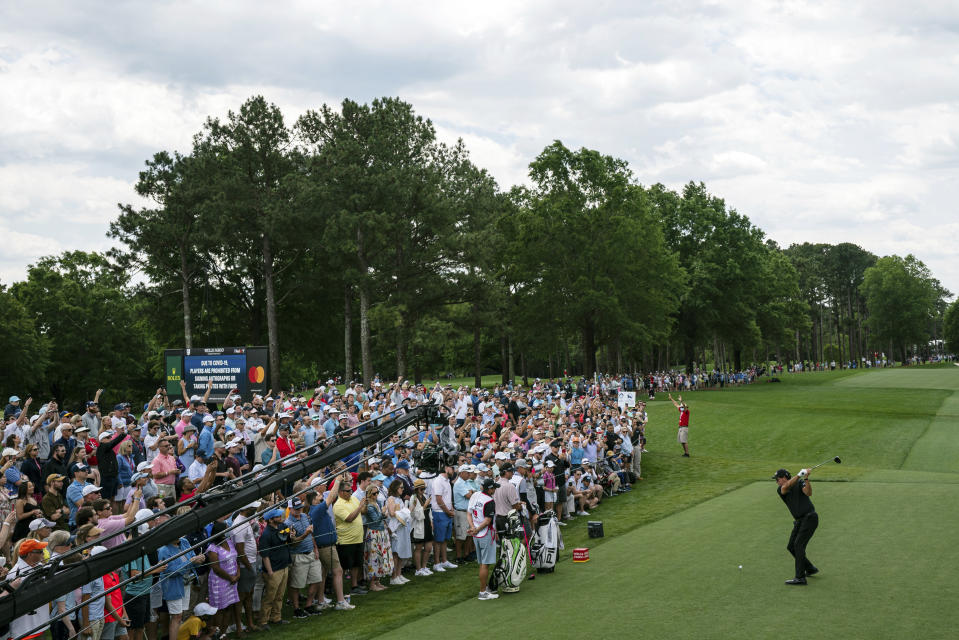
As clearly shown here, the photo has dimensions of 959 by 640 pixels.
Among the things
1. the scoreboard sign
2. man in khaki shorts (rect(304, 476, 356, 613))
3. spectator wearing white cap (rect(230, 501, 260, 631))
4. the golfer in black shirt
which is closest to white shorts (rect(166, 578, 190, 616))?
spectator wearing white cap (rect(230, 501, 260, 631))

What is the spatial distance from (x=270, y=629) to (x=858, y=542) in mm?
10649

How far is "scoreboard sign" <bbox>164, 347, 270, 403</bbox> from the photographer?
24.9 m

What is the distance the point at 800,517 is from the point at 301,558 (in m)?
8.14

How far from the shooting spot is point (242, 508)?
Answer: 10.2 metres

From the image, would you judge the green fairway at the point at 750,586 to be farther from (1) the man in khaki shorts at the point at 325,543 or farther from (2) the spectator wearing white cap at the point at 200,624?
(2) the spectator wearing white cap at the point at 200,624

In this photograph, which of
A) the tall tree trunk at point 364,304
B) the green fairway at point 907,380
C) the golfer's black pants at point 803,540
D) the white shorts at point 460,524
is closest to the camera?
the golfer's black pants at point 803,540

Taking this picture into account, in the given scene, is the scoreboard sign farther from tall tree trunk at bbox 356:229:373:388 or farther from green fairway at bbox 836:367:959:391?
green fairway at bbox 836:367:959:391

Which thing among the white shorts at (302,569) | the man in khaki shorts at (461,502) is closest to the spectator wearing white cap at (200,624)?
the white shorts at (302,569)

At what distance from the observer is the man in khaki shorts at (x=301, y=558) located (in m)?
Answer: 12.2

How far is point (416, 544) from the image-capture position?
14797 millimetres

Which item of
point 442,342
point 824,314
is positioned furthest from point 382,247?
point 824,314

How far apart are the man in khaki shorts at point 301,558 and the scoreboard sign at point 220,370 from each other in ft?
43.3

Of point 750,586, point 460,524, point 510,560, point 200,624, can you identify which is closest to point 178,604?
point 200,624

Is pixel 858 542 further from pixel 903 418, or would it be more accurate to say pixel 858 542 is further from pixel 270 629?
pixel 903 418
